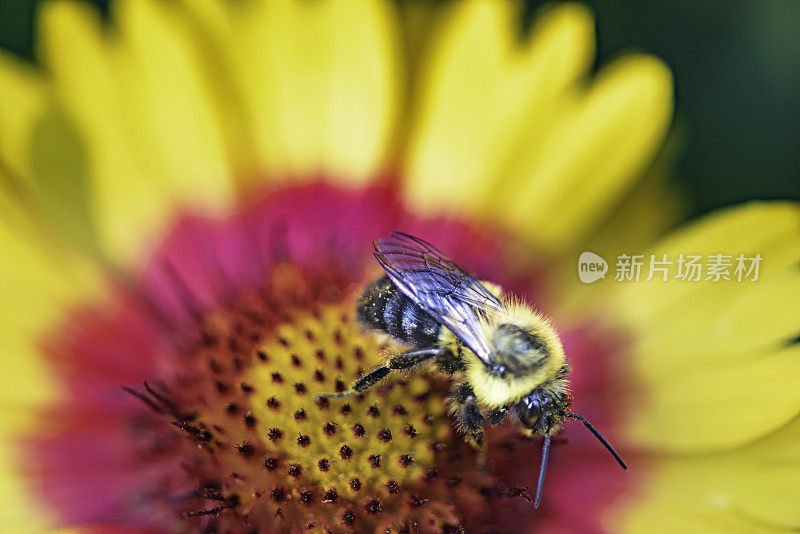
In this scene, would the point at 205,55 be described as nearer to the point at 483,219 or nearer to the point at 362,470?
the point at 483,219

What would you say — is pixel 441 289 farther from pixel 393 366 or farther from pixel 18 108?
pixel 18 108

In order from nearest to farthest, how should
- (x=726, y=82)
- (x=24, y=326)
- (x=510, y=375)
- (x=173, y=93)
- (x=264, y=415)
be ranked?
(x=510, y=375)
(x=264, y=415)
(x=24, y=326)
(x=173, y=93)
(x=726, y=82)

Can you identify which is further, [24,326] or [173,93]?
[173,93]

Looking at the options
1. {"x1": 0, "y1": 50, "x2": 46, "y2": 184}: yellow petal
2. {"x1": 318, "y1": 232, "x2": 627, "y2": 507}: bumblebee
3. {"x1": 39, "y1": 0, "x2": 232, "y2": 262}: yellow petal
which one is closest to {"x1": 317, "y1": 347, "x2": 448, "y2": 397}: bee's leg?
{"x1": 318, "y1": 232, "x2": 627, "y2": 507}: bumblebee

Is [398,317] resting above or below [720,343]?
above

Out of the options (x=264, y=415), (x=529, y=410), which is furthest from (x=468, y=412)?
Answer: (x=264, y=415)

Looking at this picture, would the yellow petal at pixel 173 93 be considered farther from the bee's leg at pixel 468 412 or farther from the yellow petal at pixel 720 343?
the yellow petal at pixel 720 343
